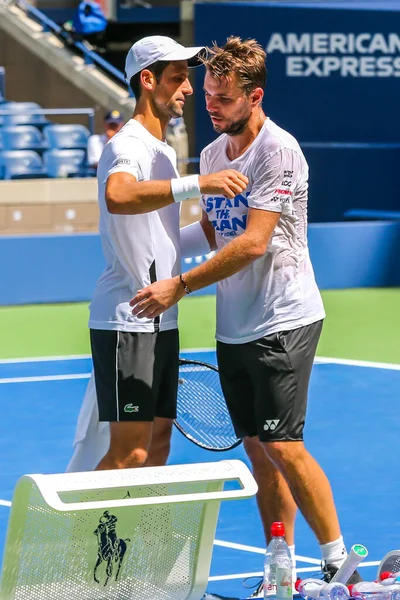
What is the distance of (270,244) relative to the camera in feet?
15.3

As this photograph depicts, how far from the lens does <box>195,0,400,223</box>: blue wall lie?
694 inches

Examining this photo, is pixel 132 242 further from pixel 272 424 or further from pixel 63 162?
pixel 63 162

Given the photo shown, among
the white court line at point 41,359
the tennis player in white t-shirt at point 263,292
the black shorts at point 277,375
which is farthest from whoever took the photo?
the white court line at point 41,359

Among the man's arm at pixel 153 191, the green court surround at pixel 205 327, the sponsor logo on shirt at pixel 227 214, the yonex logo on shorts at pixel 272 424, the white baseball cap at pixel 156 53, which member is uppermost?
the white baseball cap at pixel 156 53

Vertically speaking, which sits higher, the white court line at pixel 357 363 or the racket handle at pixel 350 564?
the racket handle at pixel 350 564

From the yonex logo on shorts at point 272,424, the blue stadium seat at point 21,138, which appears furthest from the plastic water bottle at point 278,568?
the blue stadium seat at point 21,138

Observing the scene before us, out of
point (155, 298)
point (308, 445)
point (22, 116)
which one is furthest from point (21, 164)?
point (155, 298)

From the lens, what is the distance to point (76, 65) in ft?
63.8

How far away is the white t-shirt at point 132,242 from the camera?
4.57 meters

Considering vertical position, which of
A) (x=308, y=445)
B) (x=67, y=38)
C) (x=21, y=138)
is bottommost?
(x=308, y=445)

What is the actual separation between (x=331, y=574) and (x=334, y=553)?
0.27 feet

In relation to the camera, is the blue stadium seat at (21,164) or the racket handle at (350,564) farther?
the blue stadium seat at (21,164)

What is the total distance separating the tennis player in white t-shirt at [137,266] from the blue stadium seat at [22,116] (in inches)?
519

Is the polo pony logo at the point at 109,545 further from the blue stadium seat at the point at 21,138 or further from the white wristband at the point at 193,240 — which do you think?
the blue stadium seat at the point at 21,138
